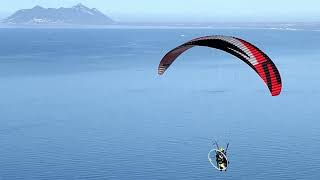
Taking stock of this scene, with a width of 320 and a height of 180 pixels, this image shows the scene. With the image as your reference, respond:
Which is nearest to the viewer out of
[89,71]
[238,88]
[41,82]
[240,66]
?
[238,88]

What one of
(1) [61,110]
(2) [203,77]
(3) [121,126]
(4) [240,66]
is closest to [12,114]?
(1) [61,110]

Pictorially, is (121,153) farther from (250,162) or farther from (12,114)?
(12,114)

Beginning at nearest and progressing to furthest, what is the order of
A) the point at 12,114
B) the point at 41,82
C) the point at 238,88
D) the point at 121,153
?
the point at 121,153, the point at 12,114, the point at 238,88, the point at 41,82

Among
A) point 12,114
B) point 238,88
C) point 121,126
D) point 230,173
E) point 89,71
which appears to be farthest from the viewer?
point 89,71

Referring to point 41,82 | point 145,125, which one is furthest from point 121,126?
point 41,82

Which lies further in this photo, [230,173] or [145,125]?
[145,125]

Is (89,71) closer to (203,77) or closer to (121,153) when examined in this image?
(203,77)
